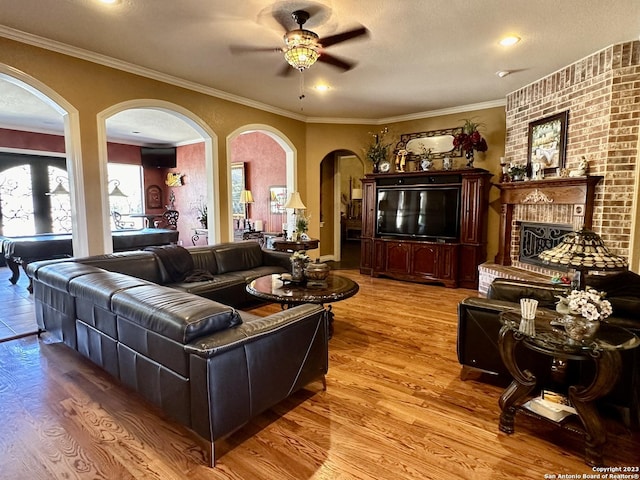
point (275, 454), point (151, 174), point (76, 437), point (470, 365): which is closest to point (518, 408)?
point (470, 365)

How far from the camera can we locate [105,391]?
2523mm

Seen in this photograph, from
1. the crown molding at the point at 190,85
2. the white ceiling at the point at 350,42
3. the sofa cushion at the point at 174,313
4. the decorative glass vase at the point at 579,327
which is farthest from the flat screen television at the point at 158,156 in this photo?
the decorative glass vase at the point at 579,327

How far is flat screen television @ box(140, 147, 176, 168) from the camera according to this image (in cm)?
962

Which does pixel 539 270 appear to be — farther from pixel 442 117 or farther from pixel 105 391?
pixel 105 391

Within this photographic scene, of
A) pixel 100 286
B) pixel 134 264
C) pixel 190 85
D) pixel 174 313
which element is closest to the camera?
pixel 174 313

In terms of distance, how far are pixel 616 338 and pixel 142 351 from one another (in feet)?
8.58

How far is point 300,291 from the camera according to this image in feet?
10.4

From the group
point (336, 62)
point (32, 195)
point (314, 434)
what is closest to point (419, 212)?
point (336, 62)

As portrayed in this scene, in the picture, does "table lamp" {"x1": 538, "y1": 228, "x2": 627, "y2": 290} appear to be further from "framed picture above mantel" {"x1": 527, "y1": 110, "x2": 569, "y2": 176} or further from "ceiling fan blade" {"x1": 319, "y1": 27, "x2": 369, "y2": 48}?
"framed picture above mantel" {"x1": 527, "y1": 110, "x2": 569, "y2": 176}

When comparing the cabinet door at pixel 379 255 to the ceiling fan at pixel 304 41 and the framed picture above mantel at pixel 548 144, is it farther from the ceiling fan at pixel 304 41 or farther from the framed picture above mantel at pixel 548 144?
the ceiling fan at pixel 304 41

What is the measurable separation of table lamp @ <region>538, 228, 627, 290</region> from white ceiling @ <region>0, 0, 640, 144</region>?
214 cm

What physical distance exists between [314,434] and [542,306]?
1866 millimetres

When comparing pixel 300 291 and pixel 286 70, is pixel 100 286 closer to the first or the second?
pixel 300 291

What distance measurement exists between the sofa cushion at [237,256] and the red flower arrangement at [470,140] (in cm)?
364
